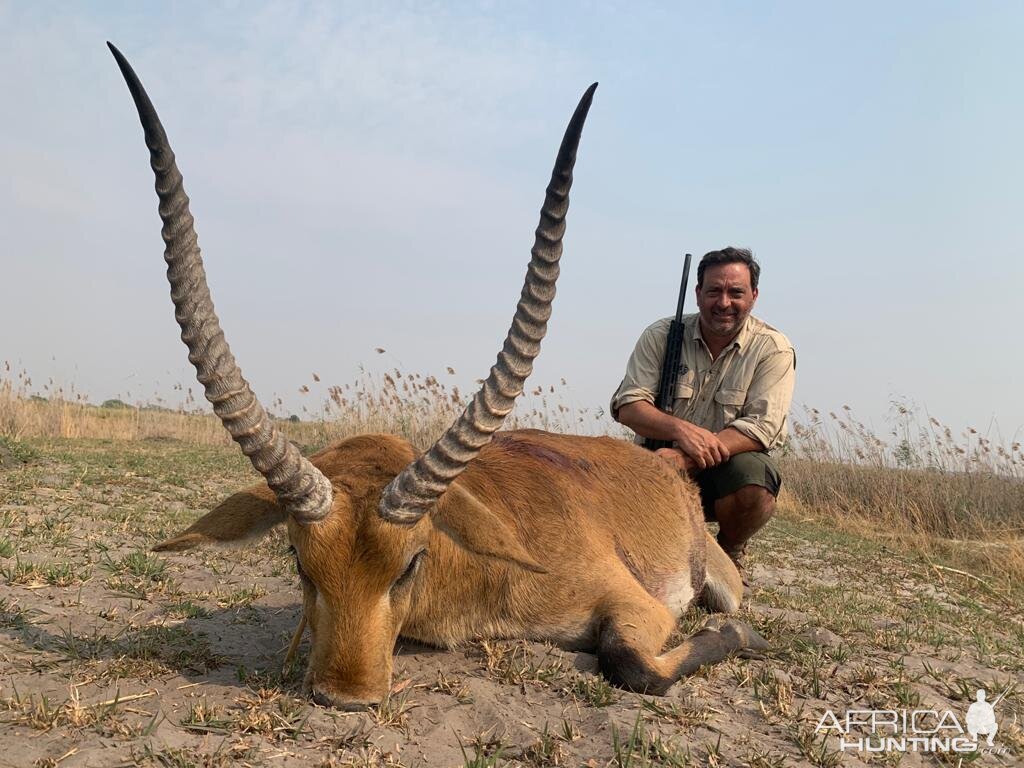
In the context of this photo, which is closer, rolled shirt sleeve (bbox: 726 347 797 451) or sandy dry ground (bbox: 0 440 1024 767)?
sandy dry ground (bbox: 0 440 1024 767)

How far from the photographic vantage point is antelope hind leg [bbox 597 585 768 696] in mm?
3340

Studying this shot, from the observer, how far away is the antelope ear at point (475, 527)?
335cm

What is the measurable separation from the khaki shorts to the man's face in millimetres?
1087

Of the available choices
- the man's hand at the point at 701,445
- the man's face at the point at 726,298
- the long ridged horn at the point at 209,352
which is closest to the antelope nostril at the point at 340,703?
the long ridged horn at the point at 209,352

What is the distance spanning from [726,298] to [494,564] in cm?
351

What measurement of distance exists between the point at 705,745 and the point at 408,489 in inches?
55.9

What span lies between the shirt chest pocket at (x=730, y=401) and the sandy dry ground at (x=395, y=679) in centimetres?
142

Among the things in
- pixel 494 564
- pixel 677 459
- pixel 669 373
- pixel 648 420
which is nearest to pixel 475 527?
pixel 494 564

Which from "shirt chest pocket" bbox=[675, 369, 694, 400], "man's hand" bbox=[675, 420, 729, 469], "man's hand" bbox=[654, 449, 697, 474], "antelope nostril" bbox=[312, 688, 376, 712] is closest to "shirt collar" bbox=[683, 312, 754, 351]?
"shirt chest pocket" bbox=[675, 369, 694, 400]

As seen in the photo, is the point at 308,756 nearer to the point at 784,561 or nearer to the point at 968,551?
the point at 784,561

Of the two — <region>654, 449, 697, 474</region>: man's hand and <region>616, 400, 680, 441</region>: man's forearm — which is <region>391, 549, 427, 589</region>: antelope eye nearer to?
<region>654, 449, 697, 474</region>: man's hand

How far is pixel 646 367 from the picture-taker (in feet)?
22.4

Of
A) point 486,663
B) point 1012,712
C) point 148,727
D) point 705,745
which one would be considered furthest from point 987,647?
point 148,727

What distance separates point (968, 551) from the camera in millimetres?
9461
